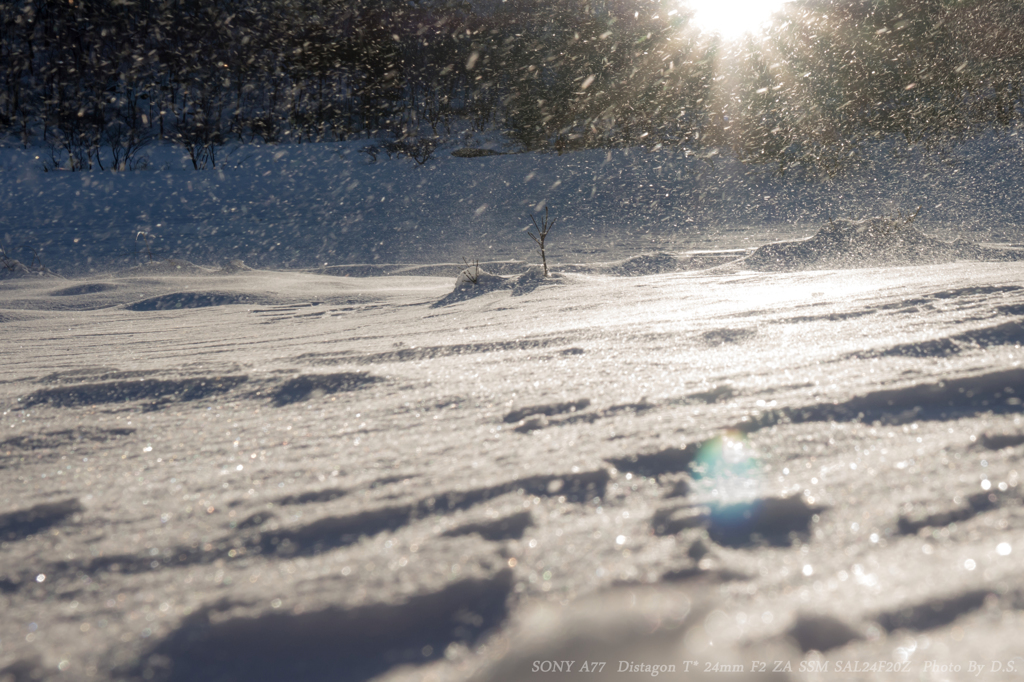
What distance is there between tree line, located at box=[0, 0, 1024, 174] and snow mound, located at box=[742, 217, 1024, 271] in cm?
1101

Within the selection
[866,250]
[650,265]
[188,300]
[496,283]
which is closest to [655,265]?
[650,265]

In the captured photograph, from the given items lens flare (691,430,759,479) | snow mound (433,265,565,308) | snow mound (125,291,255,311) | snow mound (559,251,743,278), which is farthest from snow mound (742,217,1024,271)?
lens flare (691,430,759,479)

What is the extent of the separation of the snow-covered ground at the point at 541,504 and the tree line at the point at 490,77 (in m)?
16.4

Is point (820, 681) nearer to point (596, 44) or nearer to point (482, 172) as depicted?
point (482, 172)

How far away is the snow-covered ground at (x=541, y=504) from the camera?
1.76 feet

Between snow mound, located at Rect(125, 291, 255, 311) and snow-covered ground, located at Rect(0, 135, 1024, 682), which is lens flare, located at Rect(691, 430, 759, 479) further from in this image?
snow mound, located at Rect(125, 291, 255, 311)

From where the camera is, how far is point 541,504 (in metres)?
0.78

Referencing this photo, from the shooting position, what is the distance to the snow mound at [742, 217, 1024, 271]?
5332mm

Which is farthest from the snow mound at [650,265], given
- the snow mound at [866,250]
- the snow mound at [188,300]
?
the snow mound at [188,300]

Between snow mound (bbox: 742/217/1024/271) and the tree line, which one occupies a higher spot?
the tree line

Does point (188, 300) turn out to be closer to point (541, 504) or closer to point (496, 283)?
point (496, 283)

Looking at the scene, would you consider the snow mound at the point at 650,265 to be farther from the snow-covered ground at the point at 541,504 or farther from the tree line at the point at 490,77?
the tree line at the point at 490,77

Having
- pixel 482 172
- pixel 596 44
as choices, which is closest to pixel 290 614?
pixel 482 172

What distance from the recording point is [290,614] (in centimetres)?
60
